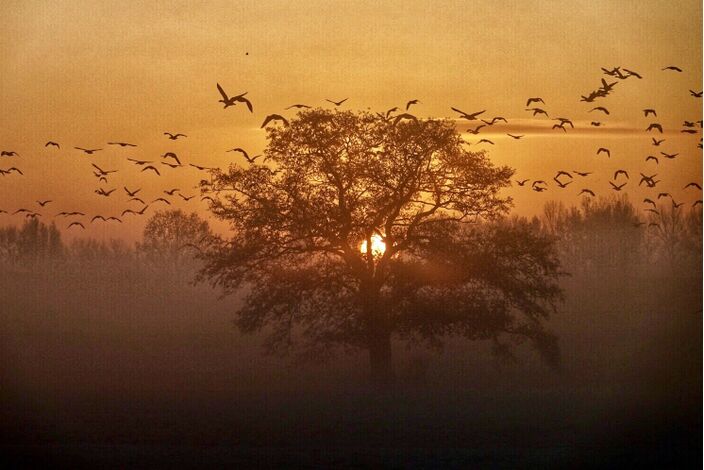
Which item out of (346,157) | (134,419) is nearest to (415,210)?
(346,157)

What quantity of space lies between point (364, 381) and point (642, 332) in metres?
26.3

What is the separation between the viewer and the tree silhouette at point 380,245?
3653cm

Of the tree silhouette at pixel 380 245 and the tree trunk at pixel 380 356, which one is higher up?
the tree silhouette at pixel 380 245

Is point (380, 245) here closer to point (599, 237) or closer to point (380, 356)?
point (380, 356)

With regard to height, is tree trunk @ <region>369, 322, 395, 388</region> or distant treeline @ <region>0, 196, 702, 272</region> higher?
distant treeline @ <region>0, 196, 702, 272</region>

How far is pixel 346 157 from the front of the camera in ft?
124

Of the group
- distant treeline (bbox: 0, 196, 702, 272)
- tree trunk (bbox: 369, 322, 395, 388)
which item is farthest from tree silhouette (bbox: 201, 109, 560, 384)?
distant treeline (bbox: 0, 196, 702, 272)

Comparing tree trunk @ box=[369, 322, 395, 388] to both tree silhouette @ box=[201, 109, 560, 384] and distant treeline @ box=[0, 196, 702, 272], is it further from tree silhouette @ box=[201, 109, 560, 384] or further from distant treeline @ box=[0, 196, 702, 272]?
distant treeline @ box=[0, 196, 702, 272]

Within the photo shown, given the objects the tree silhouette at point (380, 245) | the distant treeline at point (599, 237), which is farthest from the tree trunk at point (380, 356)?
the distant treeline at point (599, 237)

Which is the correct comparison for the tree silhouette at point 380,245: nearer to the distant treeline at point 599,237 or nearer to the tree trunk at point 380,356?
the tree trunk at point 380,356

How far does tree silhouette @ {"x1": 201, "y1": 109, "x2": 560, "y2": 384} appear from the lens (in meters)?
36.5

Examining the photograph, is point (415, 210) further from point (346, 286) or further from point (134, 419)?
point (134, 419)

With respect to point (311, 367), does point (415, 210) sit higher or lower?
higher

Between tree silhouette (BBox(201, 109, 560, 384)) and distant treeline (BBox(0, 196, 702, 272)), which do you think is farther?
distant treeline (BBox(0, 196, 702, 272))
